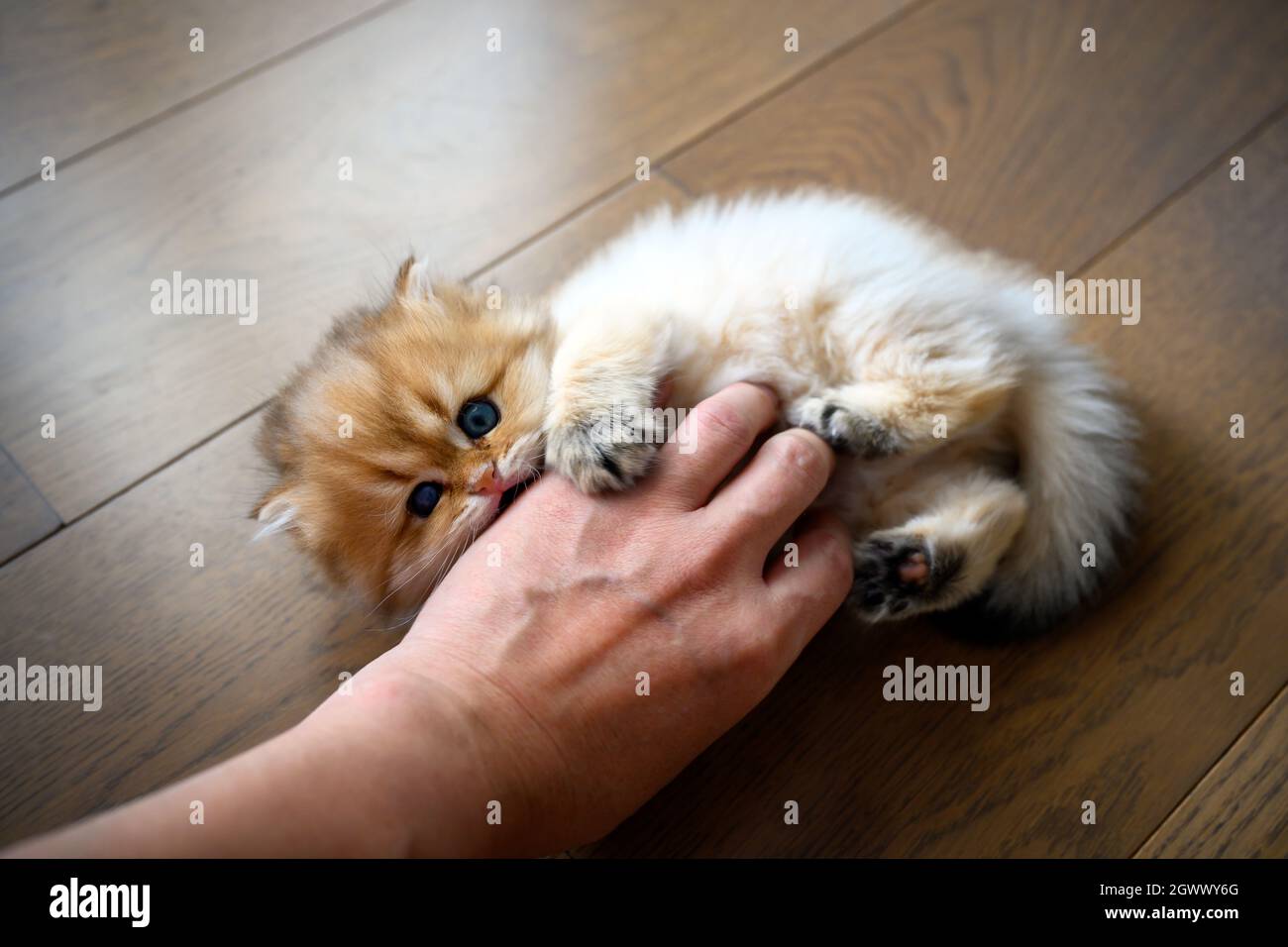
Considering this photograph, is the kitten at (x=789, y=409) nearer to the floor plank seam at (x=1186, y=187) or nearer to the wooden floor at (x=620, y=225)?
the wooden floor at (x=620, y=225)

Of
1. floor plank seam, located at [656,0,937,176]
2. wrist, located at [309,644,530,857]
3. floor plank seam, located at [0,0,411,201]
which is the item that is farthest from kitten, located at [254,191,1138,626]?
floor plank seam, located at [0,0,411,201]

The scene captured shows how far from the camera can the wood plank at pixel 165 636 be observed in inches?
51.3

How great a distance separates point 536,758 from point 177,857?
38cm

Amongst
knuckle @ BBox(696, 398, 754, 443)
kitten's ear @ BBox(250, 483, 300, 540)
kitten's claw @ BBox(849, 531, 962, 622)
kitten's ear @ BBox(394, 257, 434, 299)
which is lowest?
kitten's claw @ BBox(849, 531, 962, 622)

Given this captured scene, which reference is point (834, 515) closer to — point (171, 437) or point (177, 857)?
point (177, 857)

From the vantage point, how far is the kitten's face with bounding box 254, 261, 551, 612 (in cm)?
125

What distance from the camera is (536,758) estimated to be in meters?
1.05

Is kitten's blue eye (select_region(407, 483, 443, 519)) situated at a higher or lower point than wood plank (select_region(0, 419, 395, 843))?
higher

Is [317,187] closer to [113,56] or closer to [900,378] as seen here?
[113,56]

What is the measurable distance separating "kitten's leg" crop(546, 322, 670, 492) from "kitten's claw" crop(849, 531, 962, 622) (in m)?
0.34

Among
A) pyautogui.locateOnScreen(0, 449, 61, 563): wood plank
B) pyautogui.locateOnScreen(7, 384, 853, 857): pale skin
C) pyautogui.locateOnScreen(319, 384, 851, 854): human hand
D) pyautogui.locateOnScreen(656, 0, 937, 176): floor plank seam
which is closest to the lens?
pyautogui.locateOnScreen(7, 384, 853, 857): pale skin

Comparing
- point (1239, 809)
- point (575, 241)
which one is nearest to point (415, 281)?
point (575, 241)

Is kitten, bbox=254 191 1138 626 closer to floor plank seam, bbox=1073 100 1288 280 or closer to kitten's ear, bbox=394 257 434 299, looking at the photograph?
kitten's ear, bbox=394 257 434 299
